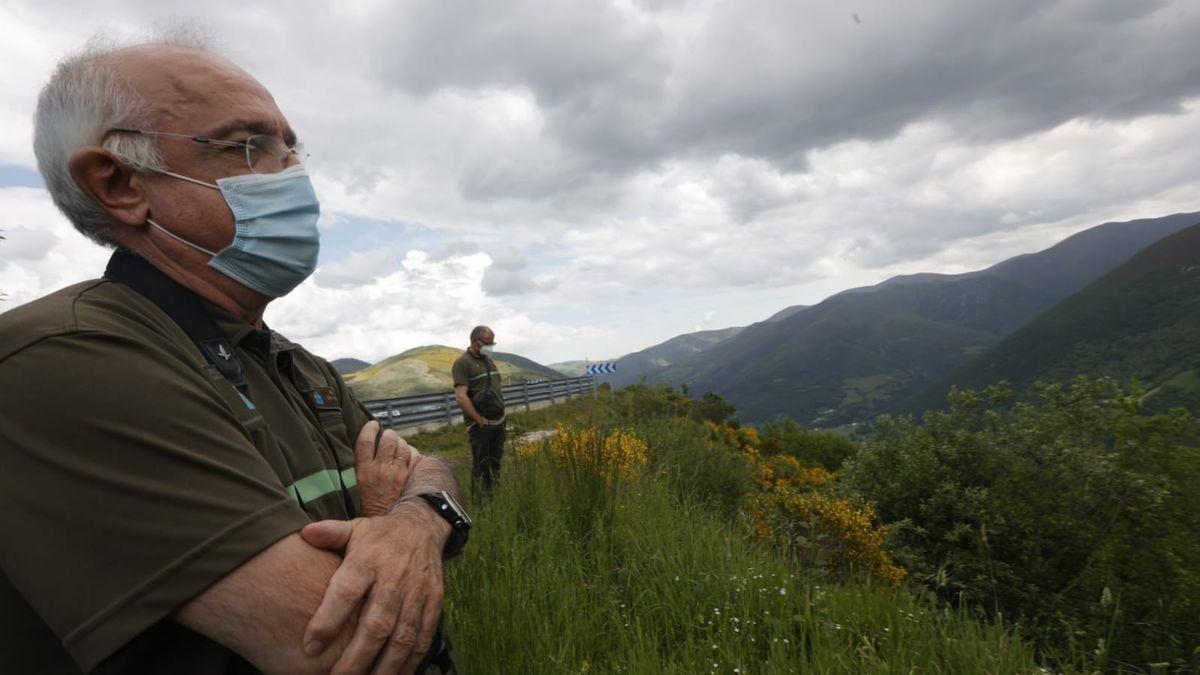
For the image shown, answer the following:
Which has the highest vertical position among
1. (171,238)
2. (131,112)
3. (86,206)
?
(131,112)

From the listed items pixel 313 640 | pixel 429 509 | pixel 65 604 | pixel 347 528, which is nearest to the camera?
pixel 65 604

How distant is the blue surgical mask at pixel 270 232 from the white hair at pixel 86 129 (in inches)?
4.3

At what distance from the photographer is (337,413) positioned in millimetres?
1810

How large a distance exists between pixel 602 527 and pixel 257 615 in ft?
9.43

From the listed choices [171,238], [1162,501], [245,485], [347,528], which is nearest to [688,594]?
[347,528]

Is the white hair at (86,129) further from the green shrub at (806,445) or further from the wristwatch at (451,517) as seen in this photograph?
the green shrub at (806,445)

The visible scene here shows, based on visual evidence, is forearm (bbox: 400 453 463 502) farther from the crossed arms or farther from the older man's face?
the older man's face

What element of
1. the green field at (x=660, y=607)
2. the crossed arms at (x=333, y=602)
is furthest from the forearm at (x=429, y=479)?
the green field at (x=660, y=607)

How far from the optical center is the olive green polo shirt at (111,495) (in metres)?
0.91

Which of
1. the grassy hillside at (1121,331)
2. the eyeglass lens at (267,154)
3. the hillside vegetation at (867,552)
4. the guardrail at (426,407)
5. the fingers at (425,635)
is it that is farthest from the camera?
the grassy hillside at (1121,331)

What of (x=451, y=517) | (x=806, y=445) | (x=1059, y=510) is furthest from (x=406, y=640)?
(x=806, y=445)

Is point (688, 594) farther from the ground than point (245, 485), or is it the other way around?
point (245, 485)

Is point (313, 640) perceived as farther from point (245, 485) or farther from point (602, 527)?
point (602, 527)

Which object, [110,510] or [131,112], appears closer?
[110,510]
